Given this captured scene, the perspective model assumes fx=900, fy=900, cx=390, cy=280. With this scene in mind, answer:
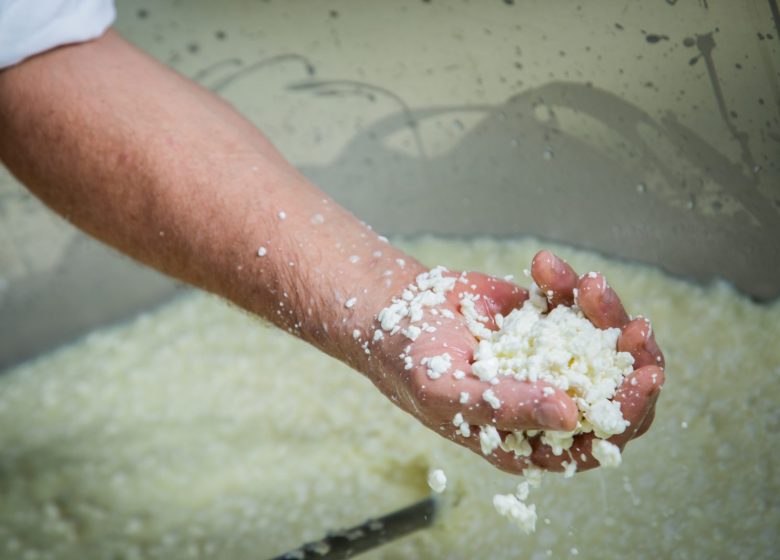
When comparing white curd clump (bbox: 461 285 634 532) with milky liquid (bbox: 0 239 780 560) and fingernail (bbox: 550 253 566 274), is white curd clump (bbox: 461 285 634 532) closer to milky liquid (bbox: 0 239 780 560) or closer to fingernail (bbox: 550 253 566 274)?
fingernail (bbox: 550 253 566 274)

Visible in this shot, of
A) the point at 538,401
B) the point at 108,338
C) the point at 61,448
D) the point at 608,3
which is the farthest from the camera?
the point at 108,338

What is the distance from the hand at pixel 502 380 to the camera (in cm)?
65

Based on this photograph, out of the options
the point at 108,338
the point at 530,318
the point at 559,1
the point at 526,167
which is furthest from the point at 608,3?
the point at 108,338

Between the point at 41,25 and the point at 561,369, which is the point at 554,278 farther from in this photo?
the point at 41,25

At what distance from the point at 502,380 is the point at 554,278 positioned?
0.40ft

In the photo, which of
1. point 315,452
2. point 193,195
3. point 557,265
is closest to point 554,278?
point 557,265

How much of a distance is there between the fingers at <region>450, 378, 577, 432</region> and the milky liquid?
1.19ft

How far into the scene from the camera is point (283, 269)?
34.2 inches

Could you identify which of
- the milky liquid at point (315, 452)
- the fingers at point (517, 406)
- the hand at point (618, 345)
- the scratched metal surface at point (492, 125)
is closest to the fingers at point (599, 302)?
the hand at point (618, 345)

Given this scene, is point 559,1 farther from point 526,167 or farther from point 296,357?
point 296,357

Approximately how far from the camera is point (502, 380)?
26.3 inches

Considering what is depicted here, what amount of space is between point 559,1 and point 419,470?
63 cm

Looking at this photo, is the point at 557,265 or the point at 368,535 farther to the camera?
the point at 368,535

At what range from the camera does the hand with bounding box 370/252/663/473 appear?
0.65 meters
